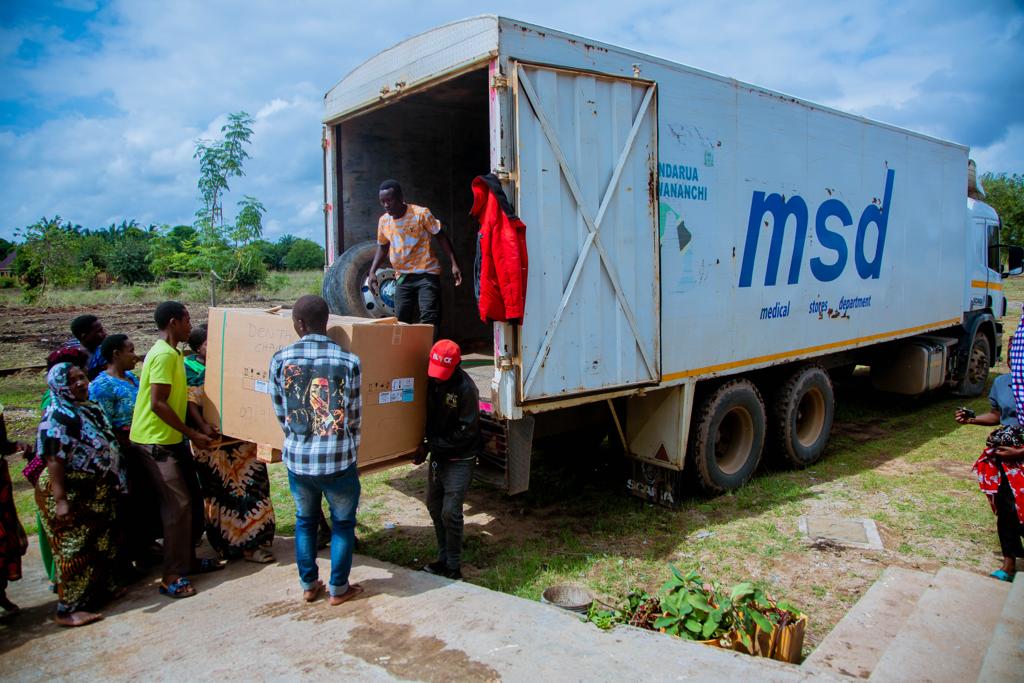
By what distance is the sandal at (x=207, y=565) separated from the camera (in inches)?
165

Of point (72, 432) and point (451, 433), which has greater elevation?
point (72, 432)

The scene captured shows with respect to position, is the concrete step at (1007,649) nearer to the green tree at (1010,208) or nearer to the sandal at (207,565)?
the sandal at (207,565)

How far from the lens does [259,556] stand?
430 cm

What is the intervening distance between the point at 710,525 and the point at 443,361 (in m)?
2.65

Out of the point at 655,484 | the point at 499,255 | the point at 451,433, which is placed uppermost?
the point at 499,255

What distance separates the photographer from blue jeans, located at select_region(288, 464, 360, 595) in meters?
3.57

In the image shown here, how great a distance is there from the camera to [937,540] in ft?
16.2

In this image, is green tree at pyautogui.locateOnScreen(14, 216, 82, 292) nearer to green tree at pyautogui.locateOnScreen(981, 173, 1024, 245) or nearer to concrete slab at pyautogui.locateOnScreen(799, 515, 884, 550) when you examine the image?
concrete slab at pyautogui.locateOnScreen(799, 515, 884, 550)

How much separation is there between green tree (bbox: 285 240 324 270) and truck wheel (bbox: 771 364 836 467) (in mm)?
64251

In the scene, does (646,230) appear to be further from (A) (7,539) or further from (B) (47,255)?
(B) (47,255)

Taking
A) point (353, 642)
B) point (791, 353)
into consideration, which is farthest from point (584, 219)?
point (791, 353)

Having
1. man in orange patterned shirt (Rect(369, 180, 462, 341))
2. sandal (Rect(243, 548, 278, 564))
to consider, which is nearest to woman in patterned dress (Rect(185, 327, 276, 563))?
sandal (Rect(243, 548, 278, 564))

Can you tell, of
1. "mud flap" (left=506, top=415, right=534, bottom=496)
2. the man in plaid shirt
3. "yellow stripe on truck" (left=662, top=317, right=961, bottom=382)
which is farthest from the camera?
"yellow stripe on truck" (left=662, top=317, right=961, bottom=382)

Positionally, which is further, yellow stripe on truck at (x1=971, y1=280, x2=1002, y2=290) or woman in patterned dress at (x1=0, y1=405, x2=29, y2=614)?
yellow stripe on truck at (x1=971, y1=280, x2=1002, y2=290)
